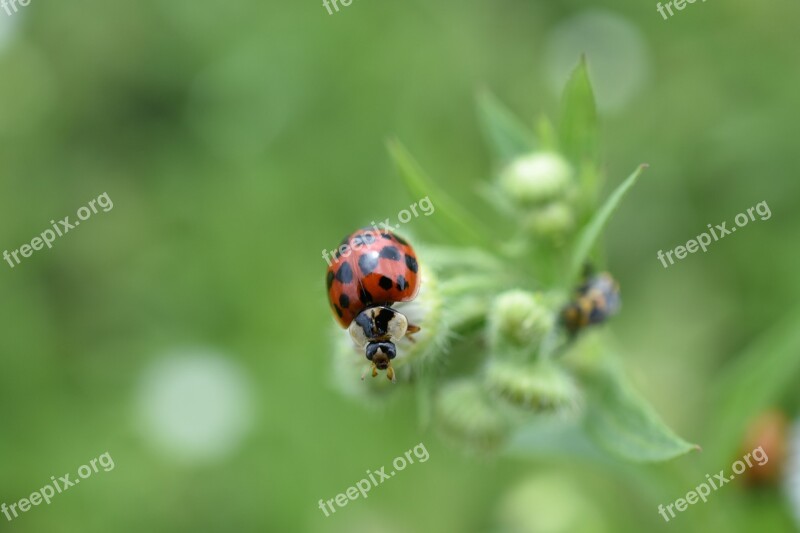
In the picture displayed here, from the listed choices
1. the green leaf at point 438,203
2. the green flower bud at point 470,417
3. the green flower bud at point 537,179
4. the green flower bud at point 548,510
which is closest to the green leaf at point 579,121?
the green flower bud at point 537,179

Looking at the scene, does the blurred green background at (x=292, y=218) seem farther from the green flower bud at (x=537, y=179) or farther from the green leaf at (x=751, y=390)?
the green flower bud at (x=537, y=179)

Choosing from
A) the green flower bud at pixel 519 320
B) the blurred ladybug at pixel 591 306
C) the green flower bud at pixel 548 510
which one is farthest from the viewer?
the green flower bud at pixel 548 510

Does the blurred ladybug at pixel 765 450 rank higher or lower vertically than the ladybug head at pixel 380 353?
lower

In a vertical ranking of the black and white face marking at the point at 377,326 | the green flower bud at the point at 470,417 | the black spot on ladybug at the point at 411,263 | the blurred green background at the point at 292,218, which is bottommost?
the green flower bud at the point at 470,417

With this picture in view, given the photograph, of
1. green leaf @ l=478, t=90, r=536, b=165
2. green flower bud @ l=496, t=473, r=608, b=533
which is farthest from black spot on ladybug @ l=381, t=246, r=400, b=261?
green flower bud @ l=496, t=473, r=608, b=533

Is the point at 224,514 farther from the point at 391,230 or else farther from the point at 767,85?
the point at 767,85

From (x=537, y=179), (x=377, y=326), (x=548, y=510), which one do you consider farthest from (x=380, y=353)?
(x=548, y=510)
